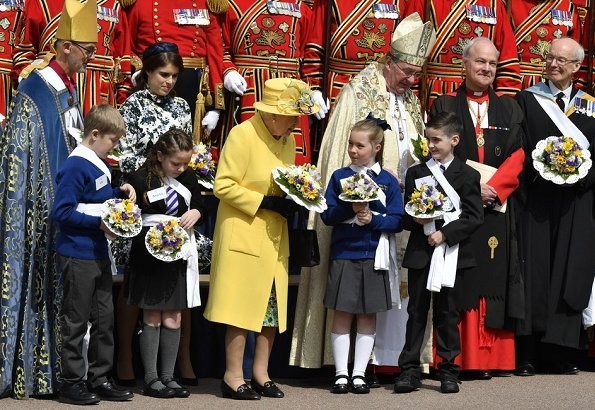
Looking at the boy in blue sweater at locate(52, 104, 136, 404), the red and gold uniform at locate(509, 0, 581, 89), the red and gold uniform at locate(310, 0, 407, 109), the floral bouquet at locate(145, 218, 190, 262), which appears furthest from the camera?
the red and gold uniform at locate(509, 0, 581, 89)

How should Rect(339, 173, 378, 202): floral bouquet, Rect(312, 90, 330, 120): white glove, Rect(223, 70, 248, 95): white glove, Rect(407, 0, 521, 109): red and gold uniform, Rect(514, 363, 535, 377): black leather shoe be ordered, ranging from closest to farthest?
Rect(339, 173, 378, 202): floral bouquet
Rect(514, 363, 535, 377): black leather shoe
Rect(312, 90, 330, 120): white glove
Rect(223, 70, 248, 95): white glove
Rect(407, 0, 521, 109): red and gold uniform

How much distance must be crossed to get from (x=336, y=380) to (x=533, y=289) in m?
1.56

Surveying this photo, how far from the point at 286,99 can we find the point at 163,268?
116 cm

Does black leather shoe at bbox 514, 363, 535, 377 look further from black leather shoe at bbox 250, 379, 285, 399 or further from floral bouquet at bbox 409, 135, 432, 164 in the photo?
black leather shoe at bbox 250, 379, 285, 399

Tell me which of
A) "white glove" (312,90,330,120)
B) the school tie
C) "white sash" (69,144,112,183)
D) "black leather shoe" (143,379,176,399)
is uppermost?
the school tie

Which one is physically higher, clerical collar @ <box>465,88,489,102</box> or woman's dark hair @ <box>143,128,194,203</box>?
clerical collar @ <box>465,88,489,102</box>

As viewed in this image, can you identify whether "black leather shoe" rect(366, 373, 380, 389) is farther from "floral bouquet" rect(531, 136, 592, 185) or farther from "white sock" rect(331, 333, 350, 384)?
"floral bouquet" rect(531, 136, 592, 185)

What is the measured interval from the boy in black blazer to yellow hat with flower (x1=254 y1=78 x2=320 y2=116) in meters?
0.77

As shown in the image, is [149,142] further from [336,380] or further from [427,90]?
[427,90]

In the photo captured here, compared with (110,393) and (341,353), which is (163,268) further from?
(341,353)

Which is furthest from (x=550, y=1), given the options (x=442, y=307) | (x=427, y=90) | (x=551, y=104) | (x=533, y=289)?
(x=442, y=307)

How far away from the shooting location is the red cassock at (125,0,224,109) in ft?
34.3

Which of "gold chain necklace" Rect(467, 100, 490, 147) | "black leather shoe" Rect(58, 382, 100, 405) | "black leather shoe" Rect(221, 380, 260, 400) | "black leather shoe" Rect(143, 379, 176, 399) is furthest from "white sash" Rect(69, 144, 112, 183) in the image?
"gold chain necklace" Rect(467, 100, 490, 147)

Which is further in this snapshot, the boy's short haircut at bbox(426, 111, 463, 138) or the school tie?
the school tie
